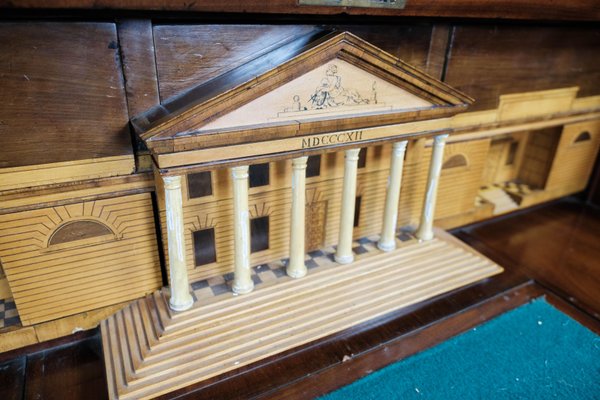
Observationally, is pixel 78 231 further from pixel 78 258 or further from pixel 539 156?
pixel 539 156

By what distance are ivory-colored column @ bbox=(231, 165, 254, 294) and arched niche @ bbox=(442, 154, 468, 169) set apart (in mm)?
3285

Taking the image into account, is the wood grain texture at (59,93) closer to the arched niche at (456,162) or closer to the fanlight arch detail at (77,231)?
the fanlight arch detail at (77,231)

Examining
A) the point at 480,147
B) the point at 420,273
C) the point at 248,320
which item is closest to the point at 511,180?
the point at 480,147

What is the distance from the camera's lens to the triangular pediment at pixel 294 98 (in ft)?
11.8

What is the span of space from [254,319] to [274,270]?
75 cm

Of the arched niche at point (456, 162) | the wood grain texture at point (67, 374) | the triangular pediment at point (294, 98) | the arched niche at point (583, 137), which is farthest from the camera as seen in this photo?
the arched niche at point (583, 137)

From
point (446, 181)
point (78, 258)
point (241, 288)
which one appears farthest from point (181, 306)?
point (446, 181)

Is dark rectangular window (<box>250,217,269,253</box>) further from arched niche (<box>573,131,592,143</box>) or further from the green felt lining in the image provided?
arched niche (<box>573,131,592,143</box>)

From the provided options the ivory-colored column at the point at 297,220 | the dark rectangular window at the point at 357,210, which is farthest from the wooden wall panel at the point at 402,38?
the dark rectangular window at the point at 357,210

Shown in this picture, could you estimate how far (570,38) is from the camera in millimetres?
6332

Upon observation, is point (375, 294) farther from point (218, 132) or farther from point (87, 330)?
point (87, 330)

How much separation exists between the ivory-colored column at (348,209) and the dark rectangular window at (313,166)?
386mm

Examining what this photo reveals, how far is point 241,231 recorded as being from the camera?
4410mm

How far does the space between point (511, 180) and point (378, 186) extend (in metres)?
4.03
